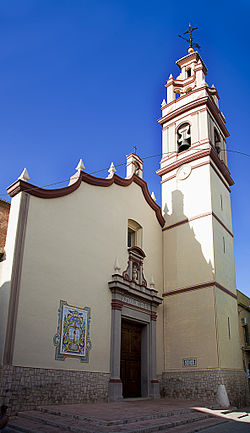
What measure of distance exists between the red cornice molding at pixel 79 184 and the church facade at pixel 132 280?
5 centimetres

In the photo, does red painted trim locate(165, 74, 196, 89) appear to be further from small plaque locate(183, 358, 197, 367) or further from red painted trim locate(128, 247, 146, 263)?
small plaque locate(183, 358, 197, 367)

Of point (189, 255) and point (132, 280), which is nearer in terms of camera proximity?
point (132, 280)

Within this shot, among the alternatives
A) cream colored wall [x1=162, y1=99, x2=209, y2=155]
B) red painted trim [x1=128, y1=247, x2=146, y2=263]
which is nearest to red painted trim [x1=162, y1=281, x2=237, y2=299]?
red painted trim [x1=128, y1=247, x2=146, y2=263]

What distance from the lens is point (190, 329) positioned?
623 inches

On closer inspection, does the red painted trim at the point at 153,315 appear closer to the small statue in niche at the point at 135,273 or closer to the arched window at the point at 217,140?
the small statue in niche at the point at 135,273

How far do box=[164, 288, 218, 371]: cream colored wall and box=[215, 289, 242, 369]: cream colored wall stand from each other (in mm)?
284

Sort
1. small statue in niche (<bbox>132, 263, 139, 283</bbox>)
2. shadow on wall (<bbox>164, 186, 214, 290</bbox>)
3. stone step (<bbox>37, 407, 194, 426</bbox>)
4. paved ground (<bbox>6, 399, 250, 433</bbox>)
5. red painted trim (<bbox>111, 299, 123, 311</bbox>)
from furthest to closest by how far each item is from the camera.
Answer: shadow on wall (<bbox>164, 186, 214, 290</bbox>) < small statue in niche (<bbox>132, 263, 139, 283</bbox>) < red painted trim (<bbox>111, 299, 123, 311</bbox>) < stone step (<bbox>37, 407, 194, 426</bbox>) < paved ground (<bbox>6, 399, 250, 433</bbox>)

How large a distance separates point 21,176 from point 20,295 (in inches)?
146

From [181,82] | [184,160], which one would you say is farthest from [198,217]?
[181,82]

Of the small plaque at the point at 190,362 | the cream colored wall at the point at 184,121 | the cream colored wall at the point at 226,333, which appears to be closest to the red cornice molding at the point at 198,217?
the cream colored wall at the point at 226,333

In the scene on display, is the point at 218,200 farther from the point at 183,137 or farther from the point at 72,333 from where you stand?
the point at 72,333

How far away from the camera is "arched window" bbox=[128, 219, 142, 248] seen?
666 inches

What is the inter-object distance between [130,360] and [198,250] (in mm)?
5435

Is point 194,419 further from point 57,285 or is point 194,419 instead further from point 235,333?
point 235,333
